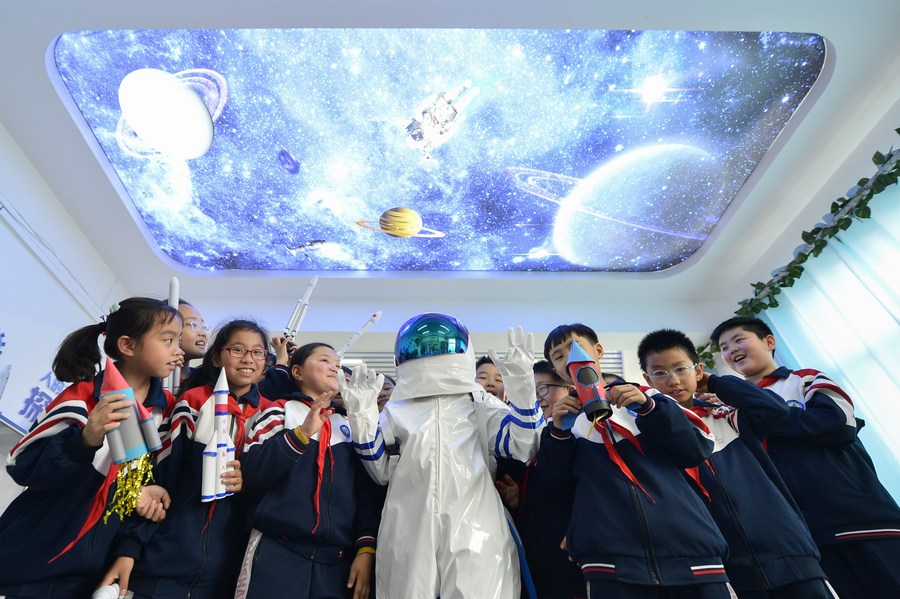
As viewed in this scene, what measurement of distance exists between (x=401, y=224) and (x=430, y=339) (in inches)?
88.1

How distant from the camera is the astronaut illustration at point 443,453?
4.97ft

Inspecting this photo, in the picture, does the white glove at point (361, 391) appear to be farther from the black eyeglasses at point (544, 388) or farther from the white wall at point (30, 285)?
the white wall at point (30, 285)

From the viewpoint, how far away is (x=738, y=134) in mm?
3496

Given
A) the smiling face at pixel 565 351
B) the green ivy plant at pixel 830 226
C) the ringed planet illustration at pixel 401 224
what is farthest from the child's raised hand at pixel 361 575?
the green ivy plant at pixel 830 226

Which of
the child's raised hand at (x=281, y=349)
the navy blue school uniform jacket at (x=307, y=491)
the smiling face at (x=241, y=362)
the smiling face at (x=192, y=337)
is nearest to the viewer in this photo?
the navy blue school uniform jacket at (x=307, y=491)

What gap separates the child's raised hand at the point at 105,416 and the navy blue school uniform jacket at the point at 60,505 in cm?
6

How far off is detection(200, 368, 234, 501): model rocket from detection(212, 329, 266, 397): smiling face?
1.16 feet

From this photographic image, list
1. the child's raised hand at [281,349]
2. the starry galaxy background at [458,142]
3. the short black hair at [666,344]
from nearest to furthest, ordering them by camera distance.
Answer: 1. the short black hair at [666,344]
2. the child's raised hand at [281,349]
3. the starry galaxy background at [458,142]

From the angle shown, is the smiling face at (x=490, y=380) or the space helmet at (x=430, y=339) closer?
the space helmet at (x=430, y=339)

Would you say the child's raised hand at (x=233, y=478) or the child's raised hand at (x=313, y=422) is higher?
the child's raised hand at (x=313, y=422)

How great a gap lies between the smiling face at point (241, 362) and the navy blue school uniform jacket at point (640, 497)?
1.10m

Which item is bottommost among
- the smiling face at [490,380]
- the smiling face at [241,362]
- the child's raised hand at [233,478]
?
the child's raised hand at [233,478]

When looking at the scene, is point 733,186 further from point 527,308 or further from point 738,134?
point 527,308

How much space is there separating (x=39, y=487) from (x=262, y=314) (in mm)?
3267
